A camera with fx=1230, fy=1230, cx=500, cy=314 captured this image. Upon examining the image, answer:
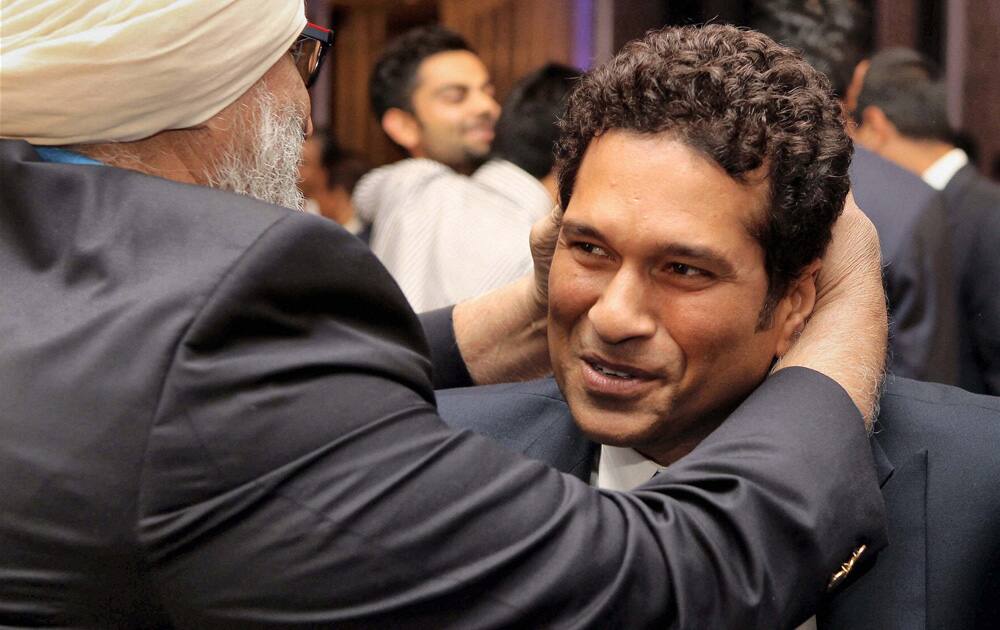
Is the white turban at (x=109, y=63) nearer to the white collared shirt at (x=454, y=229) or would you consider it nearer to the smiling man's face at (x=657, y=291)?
Answer: the smiling man's face at (x=657, y=291)

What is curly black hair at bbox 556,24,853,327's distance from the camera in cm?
179

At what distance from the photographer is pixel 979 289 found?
4.09 m

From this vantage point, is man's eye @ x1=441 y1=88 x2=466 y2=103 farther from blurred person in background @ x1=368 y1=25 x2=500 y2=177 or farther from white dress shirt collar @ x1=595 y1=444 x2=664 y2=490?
white dress shirt collar @ x1=595 y1=444 x2=664 y2=490

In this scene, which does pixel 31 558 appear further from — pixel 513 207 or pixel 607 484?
pixel 513 207

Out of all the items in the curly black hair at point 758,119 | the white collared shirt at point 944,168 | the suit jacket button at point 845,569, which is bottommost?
the white collared shirt at point 944,168

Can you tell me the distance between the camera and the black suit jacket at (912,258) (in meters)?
3.69

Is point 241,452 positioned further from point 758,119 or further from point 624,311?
point 758,119

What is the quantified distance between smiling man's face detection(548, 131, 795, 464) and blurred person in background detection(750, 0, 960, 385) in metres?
1.92

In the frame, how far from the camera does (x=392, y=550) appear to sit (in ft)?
4.05

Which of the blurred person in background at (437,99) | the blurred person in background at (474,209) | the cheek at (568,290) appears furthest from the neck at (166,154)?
the blurred person in background at (437,99)

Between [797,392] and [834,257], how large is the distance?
36 cm

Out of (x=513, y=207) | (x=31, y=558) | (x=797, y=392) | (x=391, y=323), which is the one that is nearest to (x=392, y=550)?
(x=391, y=323)

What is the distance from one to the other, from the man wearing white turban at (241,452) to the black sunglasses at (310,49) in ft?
0.60

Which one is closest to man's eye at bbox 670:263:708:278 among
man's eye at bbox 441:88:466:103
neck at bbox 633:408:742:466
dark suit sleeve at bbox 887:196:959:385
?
neck at bbox 633:408:742:466
